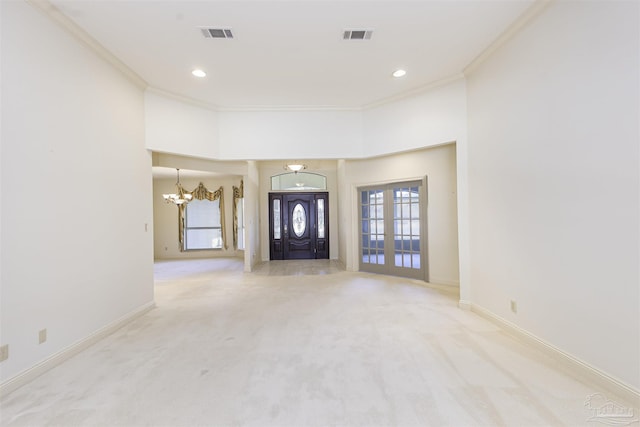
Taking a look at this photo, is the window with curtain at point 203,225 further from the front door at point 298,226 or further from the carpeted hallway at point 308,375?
the carpeted hallway at point 308,375

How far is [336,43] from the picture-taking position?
326cm

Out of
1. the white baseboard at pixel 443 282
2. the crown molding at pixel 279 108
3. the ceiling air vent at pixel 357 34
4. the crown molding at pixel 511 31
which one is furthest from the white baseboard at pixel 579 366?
the crown molding at pixel 279 108

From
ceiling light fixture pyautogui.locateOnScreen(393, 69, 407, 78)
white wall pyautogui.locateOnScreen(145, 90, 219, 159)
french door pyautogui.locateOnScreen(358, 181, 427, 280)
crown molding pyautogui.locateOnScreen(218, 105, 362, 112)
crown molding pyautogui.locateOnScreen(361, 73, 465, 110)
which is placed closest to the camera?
ceiling light fixture pyautogui.locateOnScreen(393, 69, 407, 78)

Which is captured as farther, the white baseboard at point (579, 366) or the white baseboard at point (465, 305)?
the white baseboard at point (465, 305)

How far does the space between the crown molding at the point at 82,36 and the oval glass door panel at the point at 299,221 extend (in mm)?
5723

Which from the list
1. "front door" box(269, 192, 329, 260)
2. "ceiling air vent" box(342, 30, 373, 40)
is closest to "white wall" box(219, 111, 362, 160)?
"ceiling air vent" box(342, 30, 373, 40)

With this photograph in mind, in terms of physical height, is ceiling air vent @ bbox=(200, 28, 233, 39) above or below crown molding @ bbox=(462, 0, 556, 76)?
above

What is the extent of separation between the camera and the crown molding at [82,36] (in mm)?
2596

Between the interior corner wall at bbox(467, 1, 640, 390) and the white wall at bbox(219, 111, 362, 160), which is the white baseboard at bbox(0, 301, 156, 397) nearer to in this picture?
the white wall at bbox(219, 111, 362, 160)

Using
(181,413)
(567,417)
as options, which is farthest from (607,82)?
(181,413)

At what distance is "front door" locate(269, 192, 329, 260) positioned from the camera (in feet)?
30.1

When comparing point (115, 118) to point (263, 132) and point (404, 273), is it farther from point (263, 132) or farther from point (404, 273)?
point (404, 273)

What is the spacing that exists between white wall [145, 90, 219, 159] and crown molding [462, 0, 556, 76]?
12.9 feet

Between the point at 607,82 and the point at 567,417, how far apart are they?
89.1 inches
